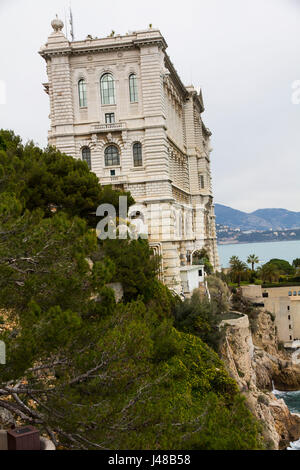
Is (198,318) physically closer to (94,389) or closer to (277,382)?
(94,389)

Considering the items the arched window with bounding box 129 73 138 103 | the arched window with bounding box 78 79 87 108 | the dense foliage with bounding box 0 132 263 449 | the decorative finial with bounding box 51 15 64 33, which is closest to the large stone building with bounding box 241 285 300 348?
the arched window with bounding box 129 73 138 103

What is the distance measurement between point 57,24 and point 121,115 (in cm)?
635

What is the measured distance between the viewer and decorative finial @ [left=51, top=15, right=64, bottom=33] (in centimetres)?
2918

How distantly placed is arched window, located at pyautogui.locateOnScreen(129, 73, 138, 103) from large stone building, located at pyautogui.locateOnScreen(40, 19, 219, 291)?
0.06m

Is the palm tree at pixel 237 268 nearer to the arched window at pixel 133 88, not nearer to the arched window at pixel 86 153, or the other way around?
the arched window at pixel 86 153

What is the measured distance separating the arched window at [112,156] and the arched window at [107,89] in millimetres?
2717

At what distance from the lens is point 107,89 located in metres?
29.8

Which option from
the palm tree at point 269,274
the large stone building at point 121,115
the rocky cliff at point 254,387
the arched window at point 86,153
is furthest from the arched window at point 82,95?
the palm tree at point 269,274

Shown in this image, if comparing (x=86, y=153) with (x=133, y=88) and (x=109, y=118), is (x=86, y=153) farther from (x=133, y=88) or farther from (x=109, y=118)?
(x=133, y=88)

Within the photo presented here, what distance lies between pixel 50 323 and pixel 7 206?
2386 mm

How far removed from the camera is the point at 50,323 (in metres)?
8.73

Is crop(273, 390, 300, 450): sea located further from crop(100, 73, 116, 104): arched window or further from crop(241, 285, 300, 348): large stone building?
crop(100, 73, 116, 104): arched window
